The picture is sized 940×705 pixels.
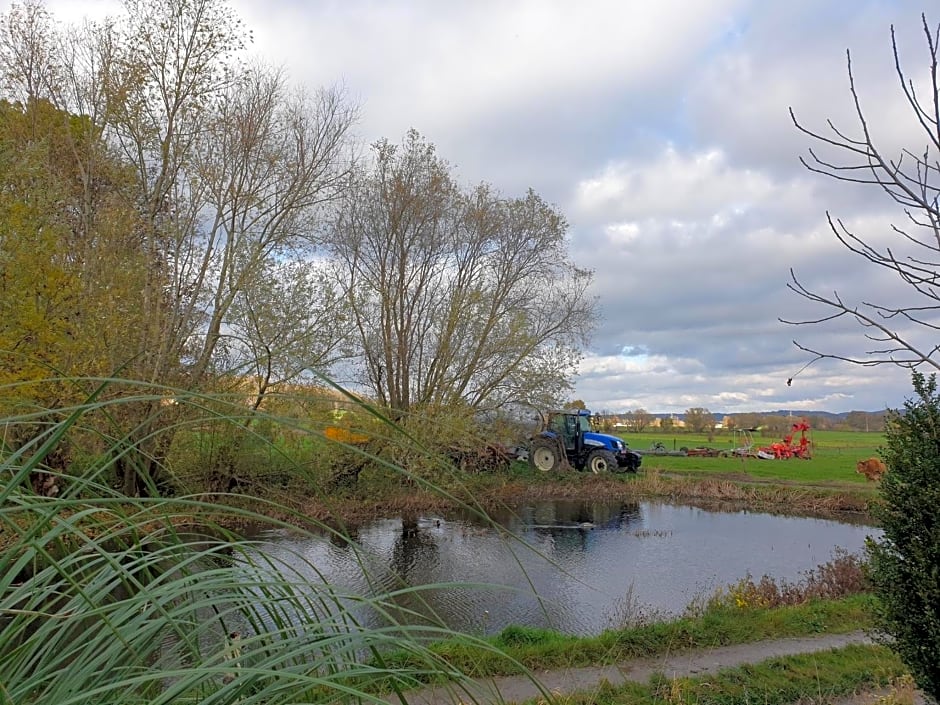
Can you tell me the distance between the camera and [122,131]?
12.9m

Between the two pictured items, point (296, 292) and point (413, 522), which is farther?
point (413, 522)

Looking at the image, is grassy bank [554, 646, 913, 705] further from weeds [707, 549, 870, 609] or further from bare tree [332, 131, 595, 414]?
bare tree [332, 131, 595, 414]

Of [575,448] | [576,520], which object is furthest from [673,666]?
[575,448]

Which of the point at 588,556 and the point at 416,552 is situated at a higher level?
the point at 416,552

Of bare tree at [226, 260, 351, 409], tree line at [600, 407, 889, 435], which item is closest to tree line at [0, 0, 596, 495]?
bare tree at [226, 260, 351, 409]

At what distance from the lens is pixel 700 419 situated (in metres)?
53.0

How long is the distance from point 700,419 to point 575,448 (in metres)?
32.9

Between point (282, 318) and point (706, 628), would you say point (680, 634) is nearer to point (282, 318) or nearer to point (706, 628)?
point (706, 628)

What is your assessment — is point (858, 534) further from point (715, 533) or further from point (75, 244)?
point (75, 244)

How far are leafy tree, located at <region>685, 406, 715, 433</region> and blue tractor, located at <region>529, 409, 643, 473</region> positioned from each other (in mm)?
30427

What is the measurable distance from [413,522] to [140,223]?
30.9 feet

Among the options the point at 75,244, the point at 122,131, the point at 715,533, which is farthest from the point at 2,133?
the point at 715,533

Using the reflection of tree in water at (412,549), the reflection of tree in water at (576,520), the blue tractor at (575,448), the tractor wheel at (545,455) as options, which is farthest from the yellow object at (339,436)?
the tractor wheel at (545,455)

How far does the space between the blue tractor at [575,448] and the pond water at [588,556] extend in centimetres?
467
